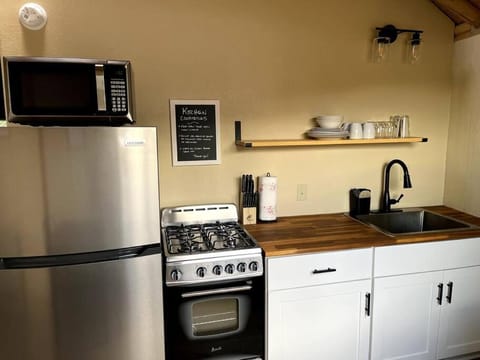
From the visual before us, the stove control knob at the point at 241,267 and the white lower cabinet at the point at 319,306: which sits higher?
the stove control knob at the point at 241,267

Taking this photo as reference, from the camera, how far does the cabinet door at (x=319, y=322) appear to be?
2.00 metres

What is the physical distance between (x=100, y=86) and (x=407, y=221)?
7.45ft

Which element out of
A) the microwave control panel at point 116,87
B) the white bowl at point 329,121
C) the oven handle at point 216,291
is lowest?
the oven handle at point 216,291

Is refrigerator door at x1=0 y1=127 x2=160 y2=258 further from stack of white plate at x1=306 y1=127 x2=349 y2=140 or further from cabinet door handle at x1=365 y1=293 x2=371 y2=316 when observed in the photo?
cabinet door handle at x1=365 y1=293 x2=371 y2=316

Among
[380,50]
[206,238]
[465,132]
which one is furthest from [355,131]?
[206,238]

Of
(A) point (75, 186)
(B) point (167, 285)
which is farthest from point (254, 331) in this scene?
(A) point (75, 186)

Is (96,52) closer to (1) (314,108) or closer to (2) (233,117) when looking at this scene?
(2) (233,117)

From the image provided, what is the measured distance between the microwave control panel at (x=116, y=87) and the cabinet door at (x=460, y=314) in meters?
2.05

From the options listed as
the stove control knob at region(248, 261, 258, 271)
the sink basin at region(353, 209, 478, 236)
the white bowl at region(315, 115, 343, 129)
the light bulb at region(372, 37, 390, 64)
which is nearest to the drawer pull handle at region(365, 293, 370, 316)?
the sink basin at region(353, 209, 478, 236)

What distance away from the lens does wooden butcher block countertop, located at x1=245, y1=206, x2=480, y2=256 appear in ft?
6.63

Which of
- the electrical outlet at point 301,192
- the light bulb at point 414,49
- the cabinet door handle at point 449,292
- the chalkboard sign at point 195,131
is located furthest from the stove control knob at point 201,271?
the light bulb at point 414,49

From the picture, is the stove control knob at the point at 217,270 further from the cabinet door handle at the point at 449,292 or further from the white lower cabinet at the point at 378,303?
the cabinet door handle at the point at 449,292

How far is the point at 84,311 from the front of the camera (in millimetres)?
1647

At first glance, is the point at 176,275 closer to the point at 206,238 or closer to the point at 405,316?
the point at 206,238
